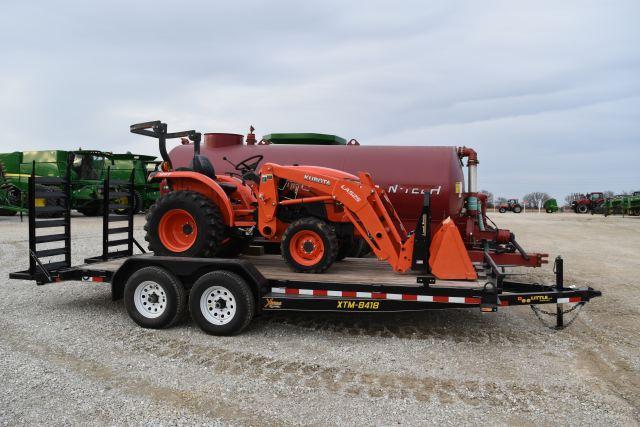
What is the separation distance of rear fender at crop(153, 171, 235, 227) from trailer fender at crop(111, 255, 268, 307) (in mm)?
786

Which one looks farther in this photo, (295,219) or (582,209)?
(582,209)

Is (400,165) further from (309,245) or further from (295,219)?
(309,245)

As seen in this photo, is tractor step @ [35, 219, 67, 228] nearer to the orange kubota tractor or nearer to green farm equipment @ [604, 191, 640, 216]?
the orange kubota tractor

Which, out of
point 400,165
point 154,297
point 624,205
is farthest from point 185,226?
point 624,205

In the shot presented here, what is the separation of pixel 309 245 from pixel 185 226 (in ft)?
5.08

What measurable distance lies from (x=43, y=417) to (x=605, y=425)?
3.99m

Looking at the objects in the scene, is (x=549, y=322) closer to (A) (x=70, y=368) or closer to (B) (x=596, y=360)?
(B) (x=596, y=360)

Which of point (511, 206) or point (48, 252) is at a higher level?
point (511, 206)

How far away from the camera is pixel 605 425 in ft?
11.2

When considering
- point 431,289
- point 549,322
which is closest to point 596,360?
point 549,322

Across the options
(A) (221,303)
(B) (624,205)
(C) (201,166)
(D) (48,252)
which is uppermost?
(B) (624,205)

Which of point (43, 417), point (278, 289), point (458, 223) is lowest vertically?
point (43, 417)

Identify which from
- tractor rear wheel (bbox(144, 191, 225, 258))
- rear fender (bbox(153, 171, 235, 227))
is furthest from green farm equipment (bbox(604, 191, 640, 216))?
tractor rear wheel (bbox(144, 191, 225, 258))

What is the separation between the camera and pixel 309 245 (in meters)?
5.68
